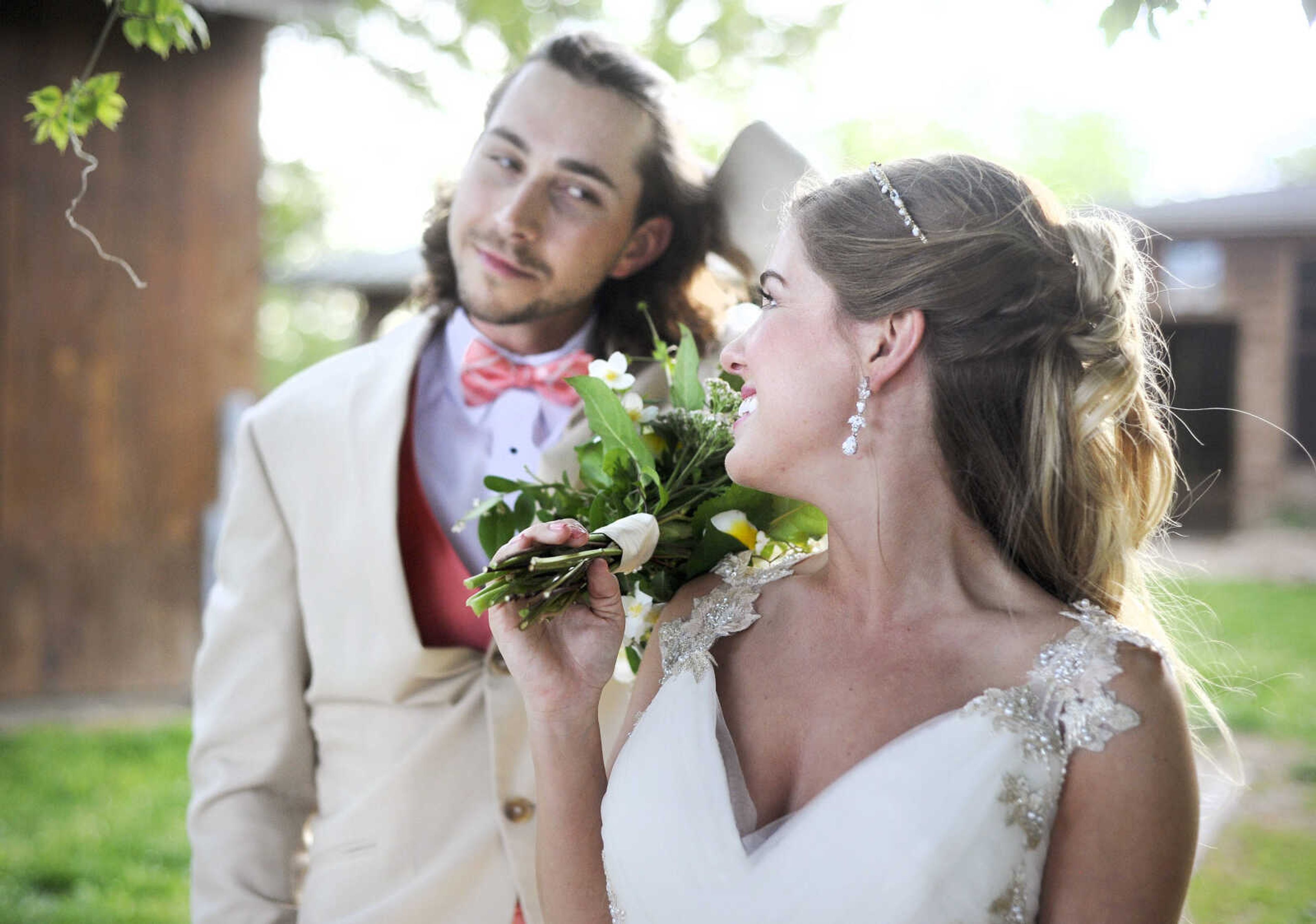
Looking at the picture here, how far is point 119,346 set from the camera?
622cm

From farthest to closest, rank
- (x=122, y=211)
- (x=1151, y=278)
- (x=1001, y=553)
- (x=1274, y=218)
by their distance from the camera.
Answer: (x=1274, y=218), (x=122, y=211), (x=1151, y=278), (x=1001, y=553)

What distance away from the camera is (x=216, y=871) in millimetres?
2285

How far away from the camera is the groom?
2.32m

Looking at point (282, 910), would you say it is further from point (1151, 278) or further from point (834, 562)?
point (1151, 278)

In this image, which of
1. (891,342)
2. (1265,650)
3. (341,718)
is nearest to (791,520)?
(891,342)

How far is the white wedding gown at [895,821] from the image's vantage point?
5.02 feet

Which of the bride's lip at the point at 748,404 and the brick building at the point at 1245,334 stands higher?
the bride's lip at the point at 748,404

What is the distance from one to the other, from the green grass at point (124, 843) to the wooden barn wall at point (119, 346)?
1.91 feet

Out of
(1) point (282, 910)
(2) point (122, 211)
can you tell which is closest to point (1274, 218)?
(2) point (122, 211)

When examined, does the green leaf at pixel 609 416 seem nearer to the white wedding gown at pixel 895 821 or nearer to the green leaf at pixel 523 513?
the green leaf at pixel 523 513

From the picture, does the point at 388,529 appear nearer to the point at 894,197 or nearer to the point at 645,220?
the point at 645,220

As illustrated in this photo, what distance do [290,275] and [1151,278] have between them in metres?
13.1

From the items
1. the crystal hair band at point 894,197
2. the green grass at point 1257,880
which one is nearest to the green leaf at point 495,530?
the crystal hair band at point 894,197

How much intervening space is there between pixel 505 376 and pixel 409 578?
473mm
